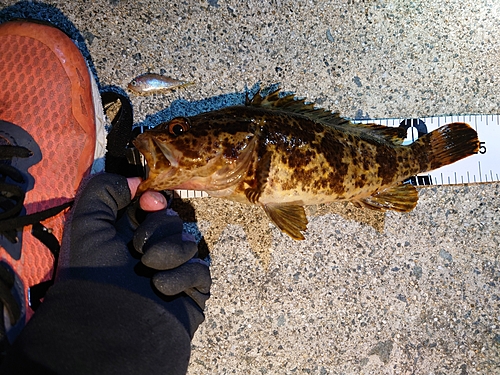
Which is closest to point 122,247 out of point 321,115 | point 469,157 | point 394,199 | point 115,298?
point 115,298

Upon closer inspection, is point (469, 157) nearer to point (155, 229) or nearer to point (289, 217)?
point (289, 217)

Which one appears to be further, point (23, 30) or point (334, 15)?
point (334, 15)

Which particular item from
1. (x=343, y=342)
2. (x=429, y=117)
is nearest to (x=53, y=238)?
(x=343, y=342)

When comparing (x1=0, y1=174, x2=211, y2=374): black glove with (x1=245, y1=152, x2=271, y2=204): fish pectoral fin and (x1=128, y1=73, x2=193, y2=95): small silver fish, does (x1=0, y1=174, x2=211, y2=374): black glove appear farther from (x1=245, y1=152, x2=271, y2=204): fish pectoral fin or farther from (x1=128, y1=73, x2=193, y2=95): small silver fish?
(x1=128, y1=73, x2=193, y2=95): small silver fish

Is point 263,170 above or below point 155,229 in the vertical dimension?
above

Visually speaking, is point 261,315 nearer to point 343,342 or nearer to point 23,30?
point 343,342

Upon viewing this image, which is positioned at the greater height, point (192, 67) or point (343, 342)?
point (192, 67)
